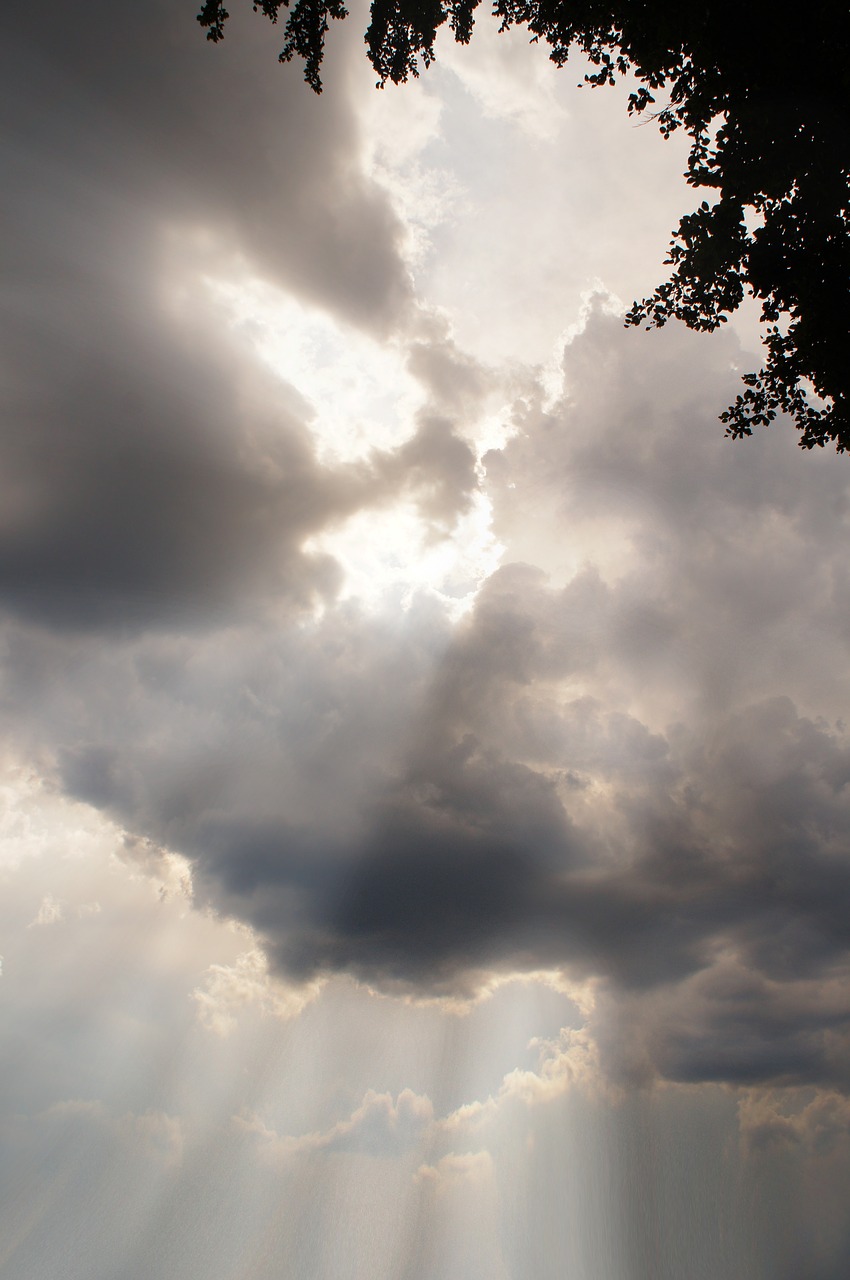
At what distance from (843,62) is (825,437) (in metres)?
6.91

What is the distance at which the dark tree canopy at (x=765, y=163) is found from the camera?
1306 centimetres

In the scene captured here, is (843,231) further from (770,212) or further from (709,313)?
(709,313)

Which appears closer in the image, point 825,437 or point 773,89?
point 773,89

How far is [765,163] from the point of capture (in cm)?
1429

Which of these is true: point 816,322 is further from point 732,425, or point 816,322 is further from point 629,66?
point 629,66

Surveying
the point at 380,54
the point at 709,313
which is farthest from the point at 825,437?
the point at 380,54

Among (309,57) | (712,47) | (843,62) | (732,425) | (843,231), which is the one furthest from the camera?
(309,57)

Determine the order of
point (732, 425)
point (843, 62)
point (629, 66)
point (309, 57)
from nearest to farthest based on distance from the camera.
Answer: point (843, 62) < point (732, 425) < point (629, 66) < point (309, 57)

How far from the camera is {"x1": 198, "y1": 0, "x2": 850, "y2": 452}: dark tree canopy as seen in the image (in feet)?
42.9

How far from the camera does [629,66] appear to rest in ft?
55.2

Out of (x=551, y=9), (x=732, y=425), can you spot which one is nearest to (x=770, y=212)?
(x=732, y=425)

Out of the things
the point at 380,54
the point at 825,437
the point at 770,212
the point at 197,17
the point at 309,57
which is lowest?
the point at 825,437

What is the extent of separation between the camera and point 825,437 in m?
15.0

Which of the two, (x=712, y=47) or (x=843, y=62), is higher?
(x=712, y=47)
